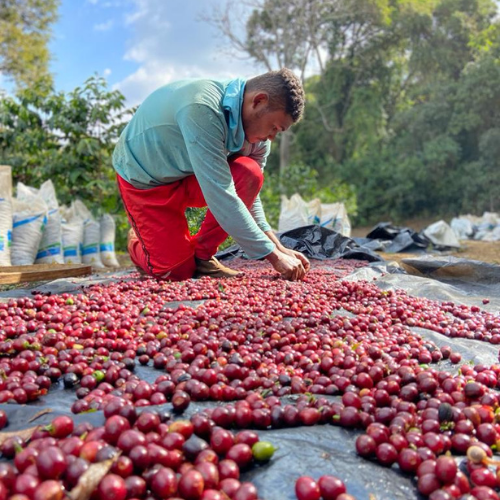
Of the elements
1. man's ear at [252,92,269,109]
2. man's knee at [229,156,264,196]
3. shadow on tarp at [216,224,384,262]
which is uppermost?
man's ear at [252,92,269,109]

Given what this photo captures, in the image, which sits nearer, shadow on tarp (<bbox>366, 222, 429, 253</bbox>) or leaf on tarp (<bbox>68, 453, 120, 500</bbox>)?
leaf on tarp (<bbox>68, 453, 120, 500</bbox>)

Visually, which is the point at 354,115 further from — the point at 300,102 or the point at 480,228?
the point at 300,102

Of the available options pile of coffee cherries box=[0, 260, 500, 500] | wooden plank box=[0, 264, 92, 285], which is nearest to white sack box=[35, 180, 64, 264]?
wooden plank box=[0, 264, 92, 285]

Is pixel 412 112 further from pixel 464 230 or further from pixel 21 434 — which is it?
pixel 21 434

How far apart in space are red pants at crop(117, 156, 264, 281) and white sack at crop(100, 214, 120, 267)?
3219mm

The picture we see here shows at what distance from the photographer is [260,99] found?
3.12 m

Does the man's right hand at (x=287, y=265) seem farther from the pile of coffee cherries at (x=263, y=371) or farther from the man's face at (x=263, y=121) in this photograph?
the man's face at (x=263, y=121)

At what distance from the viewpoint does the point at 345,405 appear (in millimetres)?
1612

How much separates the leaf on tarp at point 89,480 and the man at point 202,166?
2.24 meters

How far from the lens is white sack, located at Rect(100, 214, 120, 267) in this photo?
7148 mm

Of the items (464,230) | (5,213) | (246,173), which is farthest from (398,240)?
(5,213)

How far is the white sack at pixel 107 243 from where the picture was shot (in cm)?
715

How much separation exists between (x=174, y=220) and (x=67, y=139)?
534 centimetres

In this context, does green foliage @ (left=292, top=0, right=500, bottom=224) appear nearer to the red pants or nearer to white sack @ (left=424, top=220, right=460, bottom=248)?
white sack @ (left=424, top=220, right=460, bottom=248)
